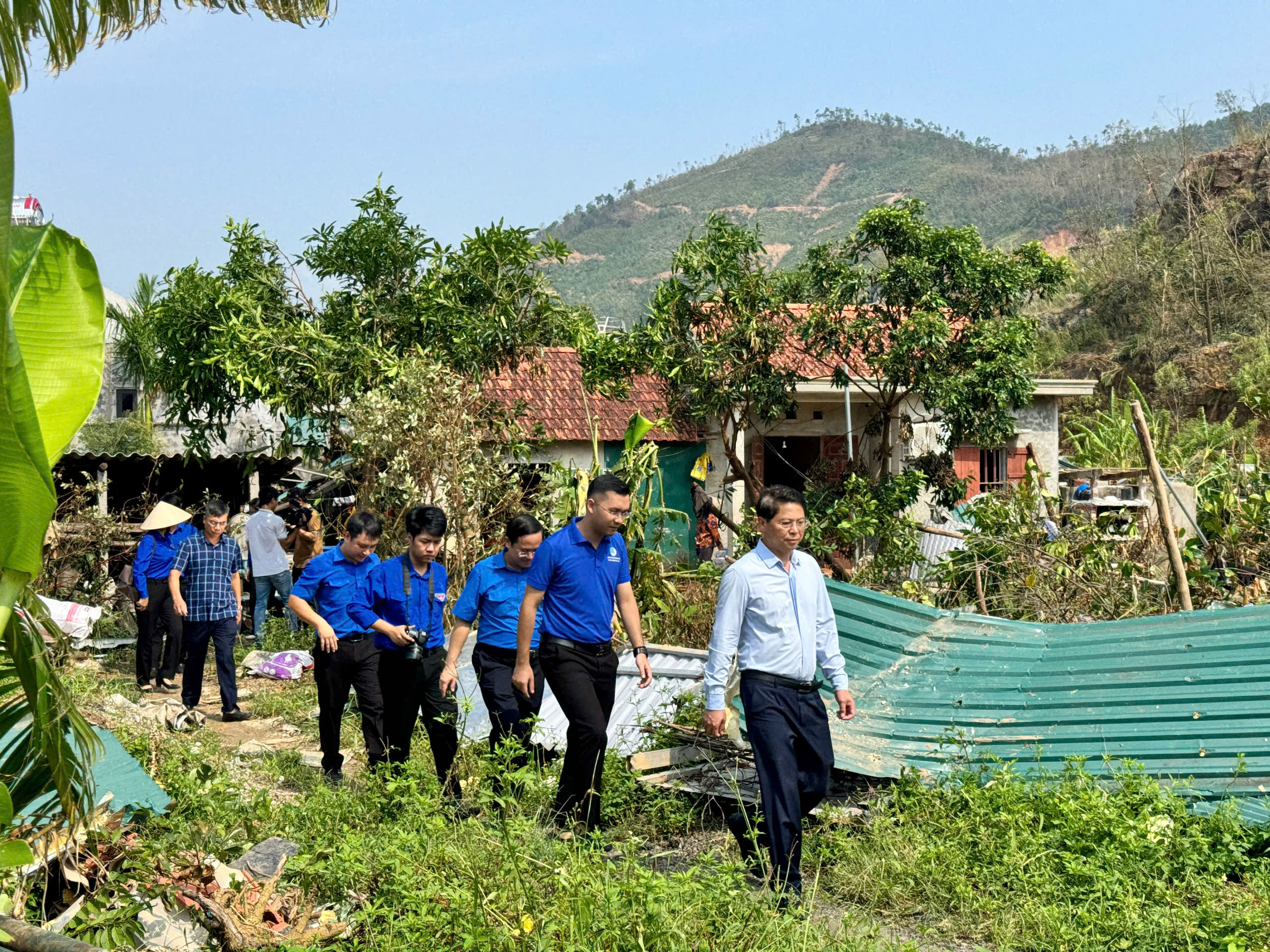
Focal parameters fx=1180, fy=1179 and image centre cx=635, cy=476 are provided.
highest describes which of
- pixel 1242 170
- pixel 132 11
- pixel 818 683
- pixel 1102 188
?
pixel 1102 188

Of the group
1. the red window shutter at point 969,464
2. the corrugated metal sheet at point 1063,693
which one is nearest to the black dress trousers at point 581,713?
the corrugated metal sheet at point 1063,693

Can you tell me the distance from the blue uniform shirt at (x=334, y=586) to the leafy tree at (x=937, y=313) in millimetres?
7268

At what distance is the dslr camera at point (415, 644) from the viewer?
683 cm

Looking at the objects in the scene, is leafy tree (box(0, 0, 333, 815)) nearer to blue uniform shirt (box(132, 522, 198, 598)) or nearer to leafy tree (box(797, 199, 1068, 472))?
blue uniform shirt (box(132, 522, 198, 598))

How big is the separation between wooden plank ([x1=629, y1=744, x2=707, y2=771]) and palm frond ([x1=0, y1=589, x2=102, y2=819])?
3435 mm

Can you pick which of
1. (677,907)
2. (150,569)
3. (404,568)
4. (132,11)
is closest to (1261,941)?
(677,907)

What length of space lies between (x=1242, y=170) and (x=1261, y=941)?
118 ft

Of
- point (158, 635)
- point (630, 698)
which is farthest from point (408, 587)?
point (158, 635)

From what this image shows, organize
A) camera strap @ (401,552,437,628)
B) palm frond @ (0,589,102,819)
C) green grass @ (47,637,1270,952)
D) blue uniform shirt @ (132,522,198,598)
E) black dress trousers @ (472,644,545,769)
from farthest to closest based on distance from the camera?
blue uniform shirt @ (132,522,198,598) < camera strap @ (401,552,437,628) < black dress trousers @ (472,644,545,769) < green grass @ (47,637,1270,952) < palm frond @ (0,589,102,819)

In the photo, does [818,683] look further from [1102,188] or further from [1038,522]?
[1102,188]

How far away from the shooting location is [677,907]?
3.99 meters

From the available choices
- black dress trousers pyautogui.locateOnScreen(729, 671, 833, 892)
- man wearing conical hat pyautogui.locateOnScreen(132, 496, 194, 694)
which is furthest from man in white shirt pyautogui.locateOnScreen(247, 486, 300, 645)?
black dress trousers pyautogui.locateOnScreen(729, 671, 833, 892)

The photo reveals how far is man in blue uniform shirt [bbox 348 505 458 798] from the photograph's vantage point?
22.4ft

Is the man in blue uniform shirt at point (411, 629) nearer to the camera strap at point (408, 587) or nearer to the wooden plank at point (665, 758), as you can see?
the camera strap at point (408, 587)
